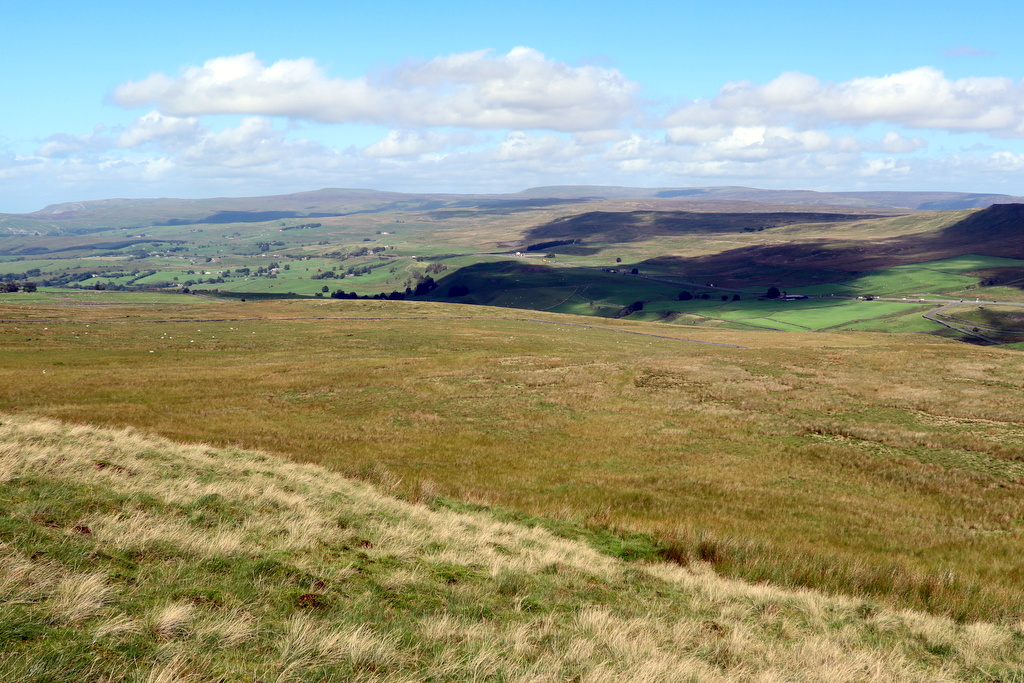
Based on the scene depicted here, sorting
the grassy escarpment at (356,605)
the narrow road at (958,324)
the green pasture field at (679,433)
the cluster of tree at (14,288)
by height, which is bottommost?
the narrow road at (958,324)

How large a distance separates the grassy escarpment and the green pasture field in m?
3.36

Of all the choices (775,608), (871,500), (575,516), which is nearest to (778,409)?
(871,500)

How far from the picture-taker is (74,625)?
7195 millimetres

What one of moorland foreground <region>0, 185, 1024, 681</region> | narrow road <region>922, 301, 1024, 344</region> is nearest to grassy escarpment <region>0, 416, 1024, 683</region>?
moorland foreground <region>0, 185, 1024, 681</region>

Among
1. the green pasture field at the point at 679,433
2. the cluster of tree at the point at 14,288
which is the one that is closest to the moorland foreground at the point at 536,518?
the green pasture field at the point at 679,433

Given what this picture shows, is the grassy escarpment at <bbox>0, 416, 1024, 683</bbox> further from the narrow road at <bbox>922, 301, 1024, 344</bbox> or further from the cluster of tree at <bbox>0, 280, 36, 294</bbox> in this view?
the cluster of tree at <bbox>0, 280, 36, 294</bbox>

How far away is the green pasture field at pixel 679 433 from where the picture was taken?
17203 millimetres

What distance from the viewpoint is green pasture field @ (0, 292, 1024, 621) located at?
17.2 m

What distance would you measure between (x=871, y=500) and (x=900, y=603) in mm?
9742

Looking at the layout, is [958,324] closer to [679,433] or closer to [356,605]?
[679,433]

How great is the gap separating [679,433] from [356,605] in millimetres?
25277

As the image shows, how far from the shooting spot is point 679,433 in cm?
3212

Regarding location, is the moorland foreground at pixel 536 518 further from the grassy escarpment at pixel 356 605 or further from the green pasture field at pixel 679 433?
the green pasture field at pixel 679 433

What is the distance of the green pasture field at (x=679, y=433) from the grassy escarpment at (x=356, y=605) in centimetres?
336
